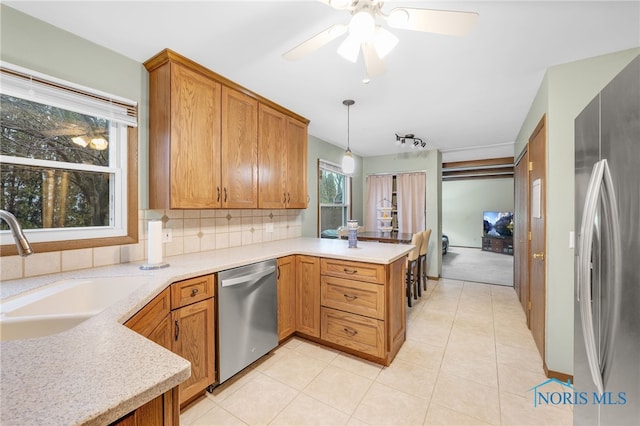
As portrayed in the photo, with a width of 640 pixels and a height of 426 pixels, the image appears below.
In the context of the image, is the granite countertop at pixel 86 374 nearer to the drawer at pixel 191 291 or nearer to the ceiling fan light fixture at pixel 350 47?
the drawer at pixel 191 291

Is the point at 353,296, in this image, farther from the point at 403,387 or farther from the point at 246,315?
the point at 246,315

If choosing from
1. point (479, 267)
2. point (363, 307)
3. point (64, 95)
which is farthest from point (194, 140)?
point (479, 267)

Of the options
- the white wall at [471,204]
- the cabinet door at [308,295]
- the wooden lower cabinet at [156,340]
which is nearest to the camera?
the wooden lower cabinet at [156,340]

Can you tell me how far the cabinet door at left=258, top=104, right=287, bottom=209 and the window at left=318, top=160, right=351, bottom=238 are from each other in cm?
119

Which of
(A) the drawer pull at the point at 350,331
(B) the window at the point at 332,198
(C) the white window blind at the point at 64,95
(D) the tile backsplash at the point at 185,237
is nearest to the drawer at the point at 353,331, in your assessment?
(A) the drawer pull at the point at 350,331

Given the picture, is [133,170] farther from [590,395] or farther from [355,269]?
[590,395]

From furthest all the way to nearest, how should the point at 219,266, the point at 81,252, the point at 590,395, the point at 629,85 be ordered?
the point at 219,266
the point at 81,252
the point at 590,395
the point at 629,85

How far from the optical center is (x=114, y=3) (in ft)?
4.66

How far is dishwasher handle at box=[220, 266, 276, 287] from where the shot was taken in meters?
1.83

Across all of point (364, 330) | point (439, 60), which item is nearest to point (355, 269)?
point (364, 330)

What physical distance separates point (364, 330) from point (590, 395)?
135 centimetres

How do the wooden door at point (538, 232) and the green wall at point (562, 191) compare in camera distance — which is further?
the wooden door at point (538, 232)

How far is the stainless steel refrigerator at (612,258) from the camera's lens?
2.57 feet

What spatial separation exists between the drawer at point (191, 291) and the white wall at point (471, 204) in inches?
357
